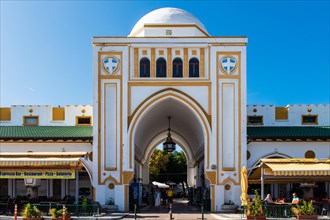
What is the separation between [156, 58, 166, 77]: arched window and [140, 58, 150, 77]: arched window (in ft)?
1.84

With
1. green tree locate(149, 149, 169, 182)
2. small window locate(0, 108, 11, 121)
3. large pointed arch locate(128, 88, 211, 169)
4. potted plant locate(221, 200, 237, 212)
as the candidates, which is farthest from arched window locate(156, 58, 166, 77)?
green tree locate(149, 149, 169, 182)

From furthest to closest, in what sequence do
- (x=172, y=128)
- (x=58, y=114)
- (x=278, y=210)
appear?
(x=172, y=128)
(x=58, y=114)
(x=278, y=210)

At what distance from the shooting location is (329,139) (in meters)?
31.8

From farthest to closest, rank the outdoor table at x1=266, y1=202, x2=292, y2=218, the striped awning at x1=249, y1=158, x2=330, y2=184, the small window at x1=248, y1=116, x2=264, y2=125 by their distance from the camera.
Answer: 1. the small window at x1=248, y1=116, x2=264, y2=125
2. the striped awning at x1=249, y1=158, x2=330, y2=184
3. the outdoor table at x1=266, y1=202, x2=292, y2=218

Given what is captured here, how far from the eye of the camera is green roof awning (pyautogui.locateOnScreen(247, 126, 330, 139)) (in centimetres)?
3153

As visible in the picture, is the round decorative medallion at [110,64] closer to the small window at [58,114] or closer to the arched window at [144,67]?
the arched window at [144,67]

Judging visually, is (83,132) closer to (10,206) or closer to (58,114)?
(58,114)

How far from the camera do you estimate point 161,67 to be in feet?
99.1

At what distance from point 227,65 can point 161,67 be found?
408 cm

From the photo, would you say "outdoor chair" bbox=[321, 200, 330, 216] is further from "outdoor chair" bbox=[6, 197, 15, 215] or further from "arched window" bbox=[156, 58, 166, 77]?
"outdoor chair" bbox=[6, 197, 15, 215]

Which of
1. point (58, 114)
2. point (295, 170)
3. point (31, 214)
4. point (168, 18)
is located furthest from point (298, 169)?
point (58, 114)

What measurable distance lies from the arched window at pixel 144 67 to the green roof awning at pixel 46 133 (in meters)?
5.20

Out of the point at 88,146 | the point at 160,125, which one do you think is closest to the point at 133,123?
the point at 88,146

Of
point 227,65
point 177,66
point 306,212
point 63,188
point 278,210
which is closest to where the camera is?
point 306,212
